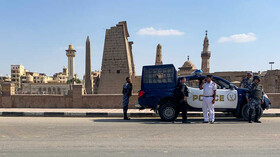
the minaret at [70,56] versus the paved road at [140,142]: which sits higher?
the minaret at [70,56]

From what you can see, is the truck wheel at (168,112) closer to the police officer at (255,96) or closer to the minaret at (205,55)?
the police officer at (255,96)

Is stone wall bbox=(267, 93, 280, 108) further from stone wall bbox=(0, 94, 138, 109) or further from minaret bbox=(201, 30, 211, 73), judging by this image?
minaret bbox=(201, 30, 211, 73)

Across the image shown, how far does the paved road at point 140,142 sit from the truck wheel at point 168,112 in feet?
4.54

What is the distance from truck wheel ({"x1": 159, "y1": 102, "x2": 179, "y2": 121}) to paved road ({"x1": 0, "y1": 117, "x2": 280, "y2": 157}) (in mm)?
1383

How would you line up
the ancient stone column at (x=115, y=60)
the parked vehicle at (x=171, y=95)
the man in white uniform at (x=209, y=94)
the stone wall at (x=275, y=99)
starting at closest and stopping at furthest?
the man in white uniform at (x=209, y=94) → the parked vehicle at (x=171, y=95) → the stone wall at (x=275, y=99) → the ancient stone column at (x=115, y=60)

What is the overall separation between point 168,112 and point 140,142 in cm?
327

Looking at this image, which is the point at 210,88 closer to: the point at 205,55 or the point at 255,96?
the point at 255,96

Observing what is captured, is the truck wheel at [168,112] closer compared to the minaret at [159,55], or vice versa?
the truck wheel at [168,112]

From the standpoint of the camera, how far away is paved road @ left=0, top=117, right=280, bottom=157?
4352 millimetres

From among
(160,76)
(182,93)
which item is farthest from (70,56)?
(182,93)

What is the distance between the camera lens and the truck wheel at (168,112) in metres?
→ 8.18

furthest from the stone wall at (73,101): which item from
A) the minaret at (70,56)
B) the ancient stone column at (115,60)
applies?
the minaret at (70,56)

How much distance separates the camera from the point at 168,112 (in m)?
8.22

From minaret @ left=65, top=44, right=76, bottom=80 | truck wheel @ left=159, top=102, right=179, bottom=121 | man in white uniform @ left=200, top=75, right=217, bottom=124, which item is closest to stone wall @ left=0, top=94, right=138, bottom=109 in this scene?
truck wheel @ left=159, top=102, right=179, bottom=121
